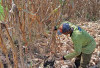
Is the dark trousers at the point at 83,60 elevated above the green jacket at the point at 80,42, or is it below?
below

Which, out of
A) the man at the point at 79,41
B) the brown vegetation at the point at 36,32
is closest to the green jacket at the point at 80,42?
the man at the point at 79,41

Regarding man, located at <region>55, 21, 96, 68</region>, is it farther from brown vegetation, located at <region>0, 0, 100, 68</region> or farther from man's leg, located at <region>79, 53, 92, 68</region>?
brown vegetation, located at <region>0, 0, 100, 68</region>

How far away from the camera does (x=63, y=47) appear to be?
295cm

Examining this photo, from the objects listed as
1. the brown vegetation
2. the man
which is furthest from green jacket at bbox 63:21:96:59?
the brown vegetation

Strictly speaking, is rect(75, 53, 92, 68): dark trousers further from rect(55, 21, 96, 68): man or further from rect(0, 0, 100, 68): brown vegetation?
rect(0, 0, 100, 68): brown vegetation

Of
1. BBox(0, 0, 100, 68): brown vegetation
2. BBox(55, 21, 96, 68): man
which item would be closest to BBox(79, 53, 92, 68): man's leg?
BBox(55, 21, 96, 68): man

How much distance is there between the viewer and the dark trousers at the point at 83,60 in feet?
7.82

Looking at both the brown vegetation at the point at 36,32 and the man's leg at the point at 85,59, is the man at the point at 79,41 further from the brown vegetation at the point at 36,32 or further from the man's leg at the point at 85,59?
the brown vegetation at the point at 36,32

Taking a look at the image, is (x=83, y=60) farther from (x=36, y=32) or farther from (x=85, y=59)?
(x=36, y=32)

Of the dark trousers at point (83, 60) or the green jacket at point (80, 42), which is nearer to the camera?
the green jacket at point (80, 42)

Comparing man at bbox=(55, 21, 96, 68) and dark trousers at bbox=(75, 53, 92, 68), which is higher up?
man at bbox=(55, 21, 96, 68)

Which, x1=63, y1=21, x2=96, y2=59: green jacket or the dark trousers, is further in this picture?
the dark trousers

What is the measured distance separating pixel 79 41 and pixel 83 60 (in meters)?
0.44

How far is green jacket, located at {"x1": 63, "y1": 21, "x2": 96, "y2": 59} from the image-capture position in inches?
82.7
